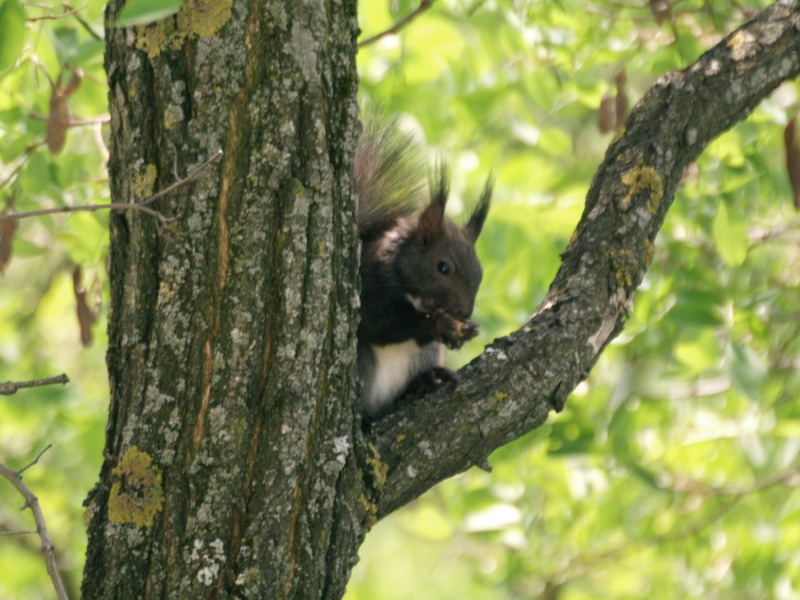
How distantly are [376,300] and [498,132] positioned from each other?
1742 mm

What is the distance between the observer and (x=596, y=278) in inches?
76.9

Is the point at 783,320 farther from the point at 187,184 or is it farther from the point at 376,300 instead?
the point at 187,184

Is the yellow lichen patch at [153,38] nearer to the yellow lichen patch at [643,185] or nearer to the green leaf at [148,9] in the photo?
the green leaf at [148,9]

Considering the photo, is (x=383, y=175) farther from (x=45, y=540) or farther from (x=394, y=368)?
(x=45, y=540)

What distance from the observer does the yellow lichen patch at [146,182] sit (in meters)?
1.48

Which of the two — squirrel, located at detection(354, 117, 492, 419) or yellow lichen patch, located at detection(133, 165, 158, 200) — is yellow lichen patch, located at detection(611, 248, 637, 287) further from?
yellow lichen patch, located at detection(133, 165, 158, 200)

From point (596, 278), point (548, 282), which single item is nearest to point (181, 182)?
point (596, 278)

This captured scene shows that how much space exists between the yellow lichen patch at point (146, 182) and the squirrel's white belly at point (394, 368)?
114cm

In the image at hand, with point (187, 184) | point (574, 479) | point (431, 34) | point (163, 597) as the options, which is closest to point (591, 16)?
point (431, 34)

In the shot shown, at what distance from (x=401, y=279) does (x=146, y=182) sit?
1255 millimetres

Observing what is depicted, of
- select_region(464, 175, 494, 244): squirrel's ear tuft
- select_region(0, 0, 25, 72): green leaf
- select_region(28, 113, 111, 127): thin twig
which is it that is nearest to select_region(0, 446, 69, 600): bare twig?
select_region(0, 0, 25, 72): green leaf

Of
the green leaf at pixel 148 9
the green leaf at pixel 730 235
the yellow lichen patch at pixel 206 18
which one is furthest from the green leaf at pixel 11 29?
the green leaf at pixel 730 235

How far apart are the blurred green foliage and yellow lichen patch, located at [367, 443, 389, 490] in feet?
1.47

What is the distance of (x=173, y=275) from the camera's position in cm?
146
